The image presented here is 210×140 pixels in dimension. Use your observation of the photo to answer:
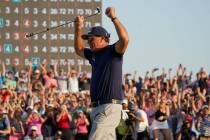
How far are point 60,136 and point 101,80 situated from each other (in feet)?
41.2

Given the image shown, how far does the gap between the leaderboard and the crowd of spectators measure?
606 centimetres

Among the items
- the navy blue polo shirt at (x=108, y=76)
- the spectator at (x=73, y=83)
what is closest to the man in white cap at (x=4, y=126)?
the spectator at (x=73, y=83)

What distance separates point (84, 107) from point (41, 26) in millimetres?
10680

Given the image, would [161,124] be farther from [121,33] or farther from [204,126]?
[121,33]

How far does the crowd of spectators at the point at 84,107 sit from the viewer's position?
22281 millimetres

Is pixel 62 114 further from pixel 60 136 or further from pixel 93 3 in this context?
pixel 93 3

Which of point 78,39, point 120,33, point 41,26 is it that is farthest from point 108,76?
point 41,26

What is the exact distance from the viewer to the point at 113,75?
34.0ft

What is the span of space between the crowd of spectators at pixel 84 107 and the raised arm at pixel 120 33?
10062 mm

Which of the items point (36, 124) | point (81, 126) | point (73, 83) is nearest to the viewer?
point (36, 124)

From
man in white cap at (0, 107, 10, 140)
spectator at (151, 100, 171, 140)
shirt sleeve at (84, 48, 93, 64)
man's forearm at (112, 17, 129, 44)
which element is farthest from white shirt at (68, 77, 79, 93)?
man's forearm at (112, 17, 129, 44)

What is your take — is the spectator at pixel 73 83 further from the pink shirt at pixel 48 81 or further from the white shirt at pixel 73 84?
the pink shirt at pixel 48 81

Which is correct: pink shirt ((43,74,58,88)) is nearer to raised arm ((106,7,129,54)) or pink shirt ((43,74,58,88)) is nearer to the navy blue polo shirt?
the navy blue polo shirt

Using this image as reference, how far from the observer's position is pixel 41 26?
34.3 metres
